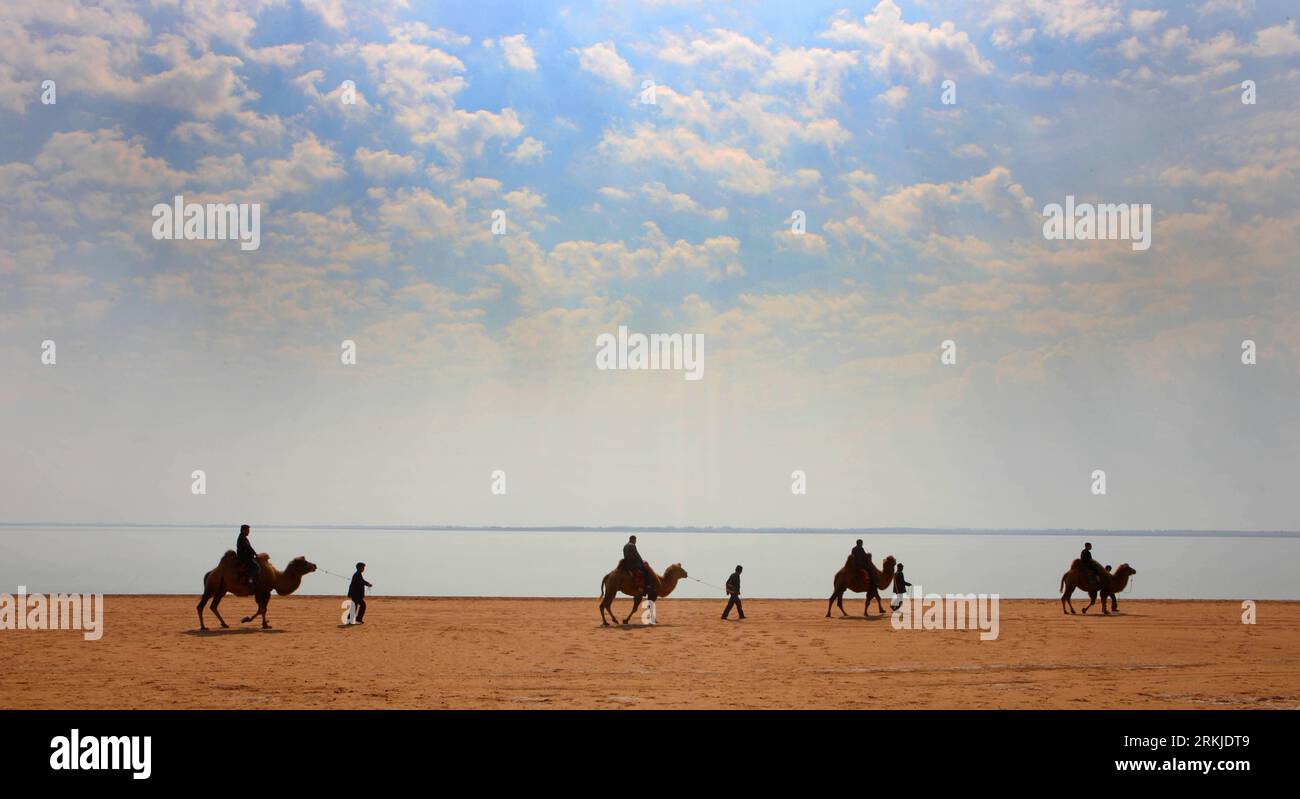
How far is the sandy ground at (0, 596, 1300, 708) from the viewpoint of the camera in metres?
16.4

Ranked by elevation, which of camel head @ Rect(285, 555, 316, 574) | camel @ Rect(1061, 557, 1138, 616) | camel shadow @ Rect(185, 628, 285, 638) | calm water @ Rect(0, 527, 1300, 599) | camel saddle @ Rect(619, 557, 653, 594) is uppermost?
camel head @ Rect(285, 555, 316, 574)

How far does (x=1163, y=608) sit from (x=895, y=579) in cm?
931

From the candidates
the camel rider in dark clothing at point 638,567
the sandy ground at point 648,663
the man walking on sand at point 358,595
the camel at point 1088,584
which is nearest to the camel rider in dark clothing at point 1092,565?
the camel at point 1088,584

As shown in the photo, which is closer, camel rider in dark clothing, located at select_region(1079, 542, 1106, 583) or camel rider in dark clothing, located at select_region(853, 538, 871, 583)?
camel rider in dark clothing, located at select_region(853, 538, 871, 583)

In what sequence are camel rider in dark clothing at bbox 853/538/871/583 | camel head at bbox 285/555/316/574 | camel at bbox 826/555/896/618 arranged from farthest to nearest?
camel rider in dark clothing at bbox 853/538/871/583 → camel at bbox 826/555/896/618 → camel head at bbox 285/555/316/574

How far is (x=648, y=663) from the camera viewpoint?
20.4m

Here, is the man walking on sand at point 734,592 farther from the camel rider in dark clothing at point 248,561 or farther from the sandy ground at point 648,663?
the camel rider in dark clothing at point 248,561

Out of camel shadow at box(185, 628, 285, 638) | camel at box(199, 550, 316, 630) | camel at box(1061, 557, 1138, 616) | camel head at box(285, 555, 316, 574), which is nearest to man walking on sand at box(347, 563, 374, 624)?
camel head at box(285, 555, 316, 574)

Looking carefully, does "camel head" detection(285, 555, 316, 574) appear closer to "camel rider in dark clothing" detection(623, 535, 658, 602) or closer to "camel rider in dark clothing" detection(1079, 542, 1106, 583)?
"camel rider in dark clothing" detection(623, 535, 658, 602)

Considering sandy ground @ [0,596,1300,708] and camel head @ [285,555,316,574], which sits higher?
camel head @ [285,555,316,574]

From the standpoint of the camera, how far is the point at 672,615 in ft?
102

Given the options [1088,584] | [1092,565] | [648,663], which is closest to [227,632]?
[648,663]
